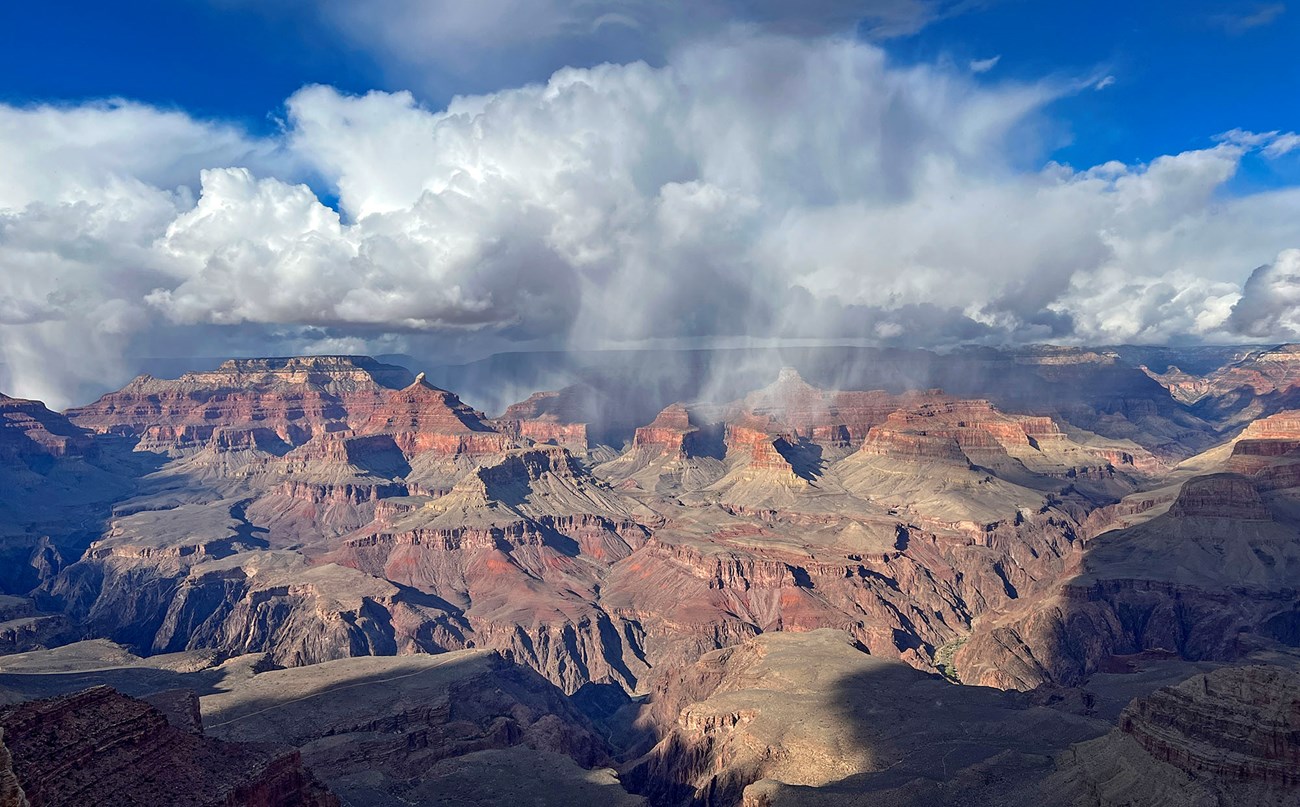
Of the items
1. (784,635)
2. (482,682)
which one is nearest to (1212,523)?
(784,635)

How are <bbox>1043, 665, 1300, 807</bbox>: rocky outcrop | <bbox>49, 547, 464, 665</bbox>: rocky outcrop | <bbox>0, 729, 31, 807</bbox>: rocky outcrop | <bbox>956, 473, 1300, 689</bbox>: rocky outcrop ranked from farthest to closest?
<bbox>49, 547, 464, 665</bbox>: rocky outcrop < <bbox>956, 473, 1300, 689</bbox>: rocky outcrop < <bbox>1043, 665, 1300, 807</bbox>: rocky outcrop < <bbox>0, 729, 31, 807</bbox>: rocky outcrop

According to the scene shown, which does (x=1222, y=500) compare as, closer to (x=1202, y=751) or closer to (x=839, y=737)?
(x=839, y=737)

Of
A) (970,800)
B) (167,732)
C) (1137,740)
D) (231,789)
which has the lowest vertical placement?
(970,800)

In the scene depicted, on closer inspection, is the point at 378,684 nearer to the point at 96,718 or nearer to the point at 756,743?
the point at 756,743

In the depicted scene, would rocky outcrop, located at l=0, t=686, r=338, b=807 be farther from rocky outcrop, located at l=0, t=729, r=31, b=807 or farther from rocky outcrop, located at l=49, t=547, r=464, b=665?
rocky outcrop, located at l=49, t=547, r=464, b=665

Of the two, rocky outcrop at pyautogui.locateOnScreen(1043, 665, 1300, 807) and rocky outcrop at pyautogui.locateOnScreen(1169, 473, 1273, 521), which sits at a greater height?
rocky outcrop at pyautogui.locateOnScreen(1169, 473, 1273, 521)

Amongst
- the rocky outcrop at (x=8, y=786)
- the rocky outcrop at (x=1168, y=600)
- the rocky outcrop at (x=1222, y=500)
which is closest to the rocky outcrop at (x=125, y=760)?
the rocky outcrop at (x=8, y=786)

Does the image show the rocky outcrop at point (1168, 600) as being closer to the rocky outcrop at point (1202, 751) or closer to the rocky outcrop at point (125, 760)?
the rocky outcrop at point (1202, 751)

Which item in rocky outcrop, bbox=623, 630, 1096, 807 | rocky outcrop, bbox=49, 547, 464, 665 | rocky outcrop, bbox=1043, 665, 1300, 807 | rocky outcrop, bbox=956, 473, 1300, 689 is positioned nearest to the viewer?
rocky outcrop, bbox=1043, 665, 1300, 807

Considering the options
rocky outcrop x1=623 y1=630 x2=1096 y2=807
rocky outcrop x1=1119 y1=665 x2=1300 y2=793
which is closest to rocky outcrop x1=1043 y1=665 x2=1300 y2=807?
rocky outcrop x1=1119 y1=665 x2=1300 y2=793
